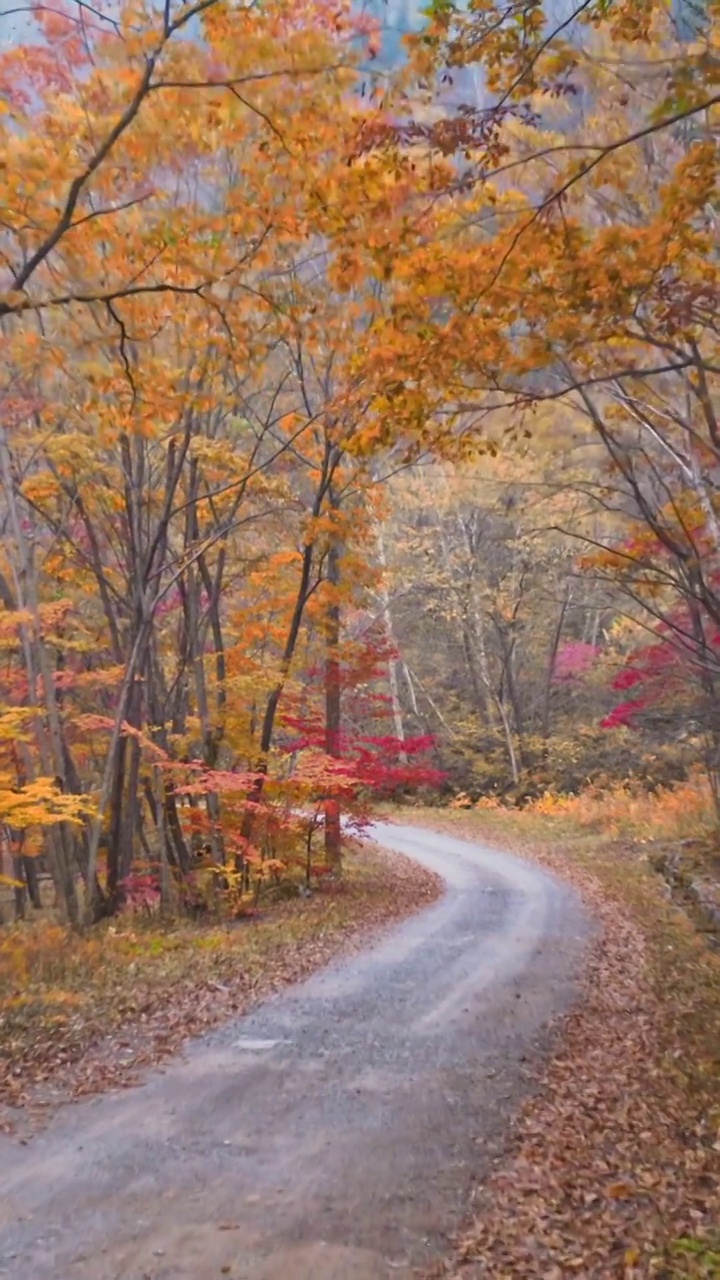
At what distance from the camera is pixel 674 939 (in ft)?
36.8

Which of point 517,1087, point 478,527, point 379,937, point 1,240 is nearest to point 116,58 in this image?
point 1,240

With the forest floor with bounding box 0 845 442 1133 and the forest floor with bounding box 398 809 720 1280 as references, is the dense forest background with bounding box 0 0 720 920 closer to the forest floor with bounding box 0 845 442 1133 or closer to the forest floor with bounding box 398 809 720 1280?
the forest floor with bounding box 0 845 442 1133

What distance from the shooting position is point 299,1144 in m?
5.46

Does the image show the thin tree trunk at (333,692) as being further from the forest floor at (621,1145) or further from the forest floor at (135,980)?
the forest floor at (621,1145)

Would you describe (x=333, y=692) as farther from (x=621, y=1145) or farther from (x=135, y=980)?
(x=621, y=1145)

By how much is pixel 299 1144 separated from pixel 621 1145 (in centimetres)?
201

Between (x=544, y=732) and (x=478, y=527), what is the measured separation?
7126 millimetres

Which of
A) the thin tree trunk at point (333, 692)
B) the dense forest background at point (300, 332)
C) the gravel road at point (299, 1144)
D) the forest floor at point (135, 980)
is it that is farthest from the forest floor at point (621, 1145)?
the thin tree trunk at point (333, 692)

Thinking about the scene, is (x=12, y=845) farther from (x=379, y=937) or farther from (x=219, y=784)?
(x=379, y=937)

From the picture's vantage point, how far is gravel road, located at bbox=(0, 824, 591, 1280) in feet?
14.0

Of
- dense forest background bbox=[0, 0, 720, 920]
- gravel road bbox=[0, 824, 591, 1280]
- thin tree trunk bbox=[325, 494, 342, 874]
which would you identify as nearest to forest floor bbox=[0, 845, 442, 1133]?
gravel road bbox=[0, 824, 591, 1280]

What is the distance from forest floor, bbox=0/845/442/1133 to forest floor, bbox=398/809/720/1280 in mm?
3036

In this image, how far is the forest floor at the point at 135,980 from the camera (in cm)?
671

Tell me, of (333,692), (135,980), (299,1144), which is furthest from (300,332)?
(333,692)
